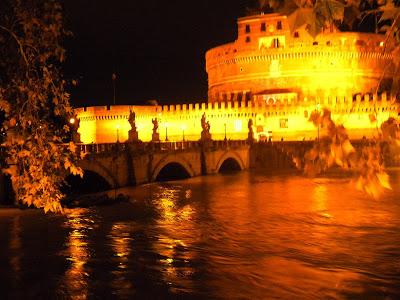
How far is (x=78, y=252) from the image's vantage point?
9.70 m

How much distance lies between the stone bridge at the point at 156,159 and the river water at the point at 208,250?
2374 millimetres

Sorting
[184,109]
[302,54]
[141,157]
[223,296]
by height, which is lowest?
[223,296]

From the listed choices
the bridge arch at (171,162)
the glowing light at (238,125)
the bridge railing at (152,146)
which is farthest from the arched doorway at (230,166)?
the glowing light at (238,125)

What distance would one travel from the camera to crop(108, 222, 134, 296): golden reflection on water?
7.58 m

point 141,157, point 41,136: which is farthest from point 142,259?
point 141,157

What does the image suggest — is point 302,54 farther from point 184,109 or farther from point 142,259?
point 142,259

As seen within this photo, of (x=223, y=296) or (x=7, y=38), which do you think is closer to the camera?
(x=7, y=38)

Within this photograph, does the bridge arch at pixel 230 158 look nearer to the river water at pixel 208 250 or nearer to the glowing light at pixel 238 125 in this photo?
the glowing light at pixel 238 125

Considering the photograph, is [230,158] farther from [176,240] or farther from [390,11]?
[390,11]

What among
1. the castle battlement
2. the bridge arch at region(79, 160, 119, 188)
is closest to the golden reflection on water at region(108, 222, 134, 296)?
the bridge arch at region(79, 160, 119, 188)

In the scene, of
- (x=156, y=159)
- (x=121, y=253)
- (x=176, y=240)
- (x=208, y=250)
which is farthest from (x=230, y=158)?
(x=121, y=253)

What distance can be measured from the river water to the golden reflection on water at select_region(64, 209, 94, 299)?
0.05 ft

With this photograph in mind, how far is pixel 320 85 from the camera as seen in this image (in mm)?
A: 44219

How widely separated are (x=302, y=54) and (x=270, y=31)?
10.7 feet
